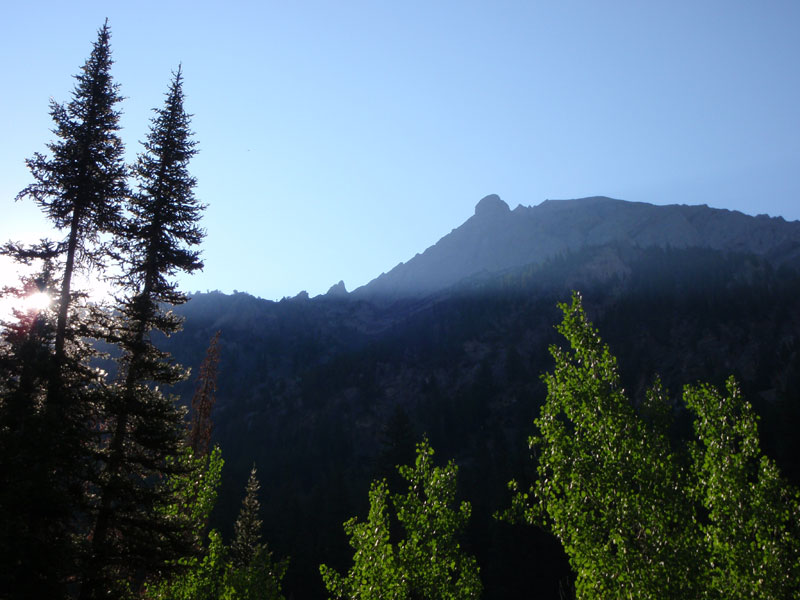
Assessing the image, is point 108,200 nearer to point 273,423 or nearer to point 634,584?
point 634,584

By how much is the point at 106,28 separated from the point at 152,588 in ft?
64.3

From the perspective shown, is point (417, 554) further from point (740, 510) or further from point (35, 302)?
point (35, 302)

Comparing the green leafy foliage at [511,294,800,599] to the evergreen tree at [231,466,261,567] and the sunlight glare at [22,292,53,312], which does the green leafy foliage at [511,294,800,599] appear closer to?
the sunlight glare at [22,292,53,312]

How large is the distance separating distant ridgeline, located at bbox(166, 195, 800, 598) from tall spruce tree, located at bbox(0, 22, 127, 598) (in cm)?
4229

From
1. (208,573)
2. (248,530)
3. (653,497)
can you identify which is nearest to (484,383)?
(248,530)

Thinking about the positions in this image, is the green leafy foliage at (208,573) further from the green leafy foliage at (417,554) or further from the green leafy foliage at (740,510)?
the green leafy foliage at (740,510)

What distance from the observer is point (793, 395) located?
64312mm

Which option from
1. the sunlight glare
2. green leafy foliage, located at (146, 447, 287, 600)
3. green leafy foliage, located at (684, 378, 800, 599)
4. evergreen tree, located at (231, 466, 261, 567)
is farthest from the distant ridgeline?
the sunlight glare

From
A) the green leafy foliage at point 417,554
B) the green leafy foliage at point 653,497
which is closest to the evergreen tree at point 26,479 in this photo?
the green leafy foliage at point 417,554

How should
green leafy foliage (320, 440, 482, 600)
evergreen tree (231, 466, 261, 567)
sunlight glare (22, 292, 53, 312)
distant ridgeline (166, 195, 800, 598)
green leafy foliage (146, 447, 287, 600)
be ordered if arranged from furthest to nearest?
distant ridgeline (166, 195, 800, 598), evergreen tree (231, 466, 261, 567), green leafy foliage (146, 447, 287, 600), sunlight glare (22, 292, 53, 312), green leafy foliage (320, 440, 482, 600)

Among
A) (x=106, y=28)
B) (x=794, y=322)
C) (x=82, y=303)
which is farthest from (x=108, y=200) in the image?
(x=794, y=322)

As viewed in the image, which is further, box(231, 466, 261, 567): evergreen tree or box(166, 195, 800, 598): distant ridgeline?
box(166, 195, 800, 598): distant ridgeline

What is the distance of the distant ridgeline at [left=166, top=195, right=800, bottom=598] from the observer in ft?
198

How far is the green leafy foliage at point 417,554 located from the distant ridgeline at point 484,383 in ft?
123
